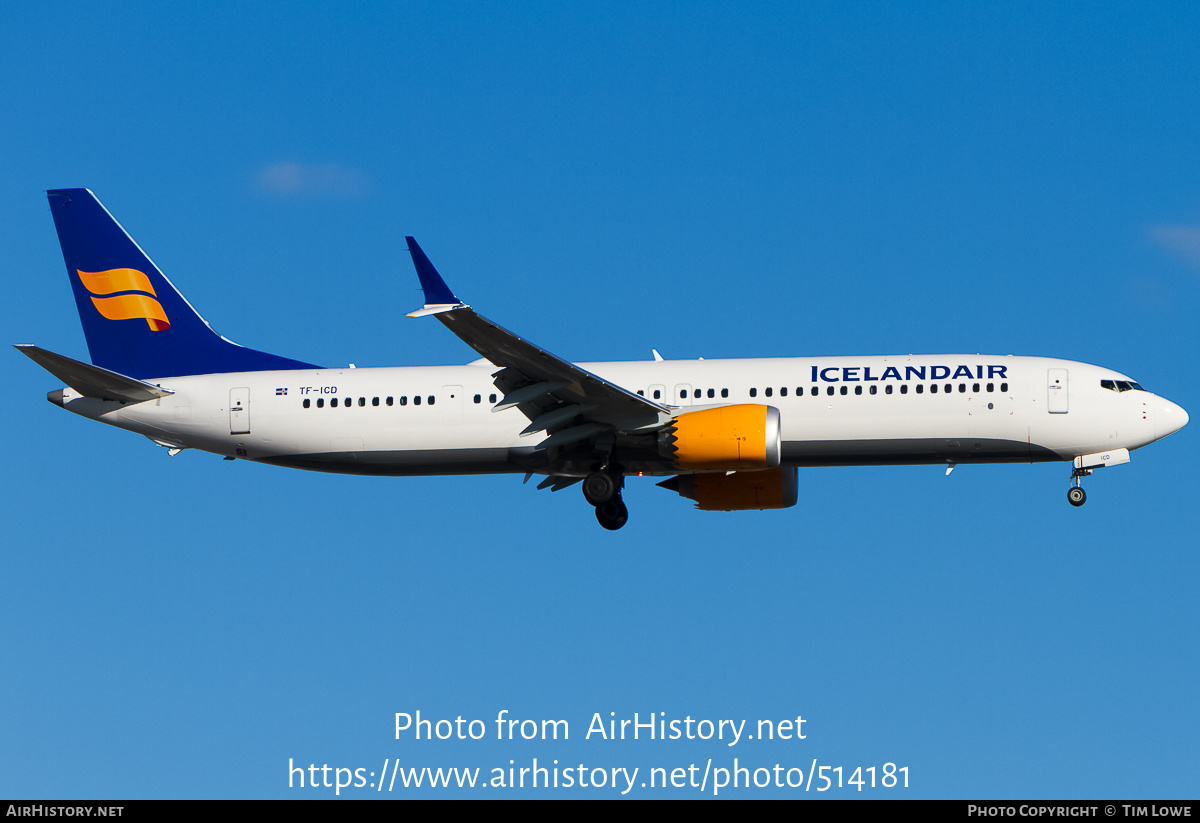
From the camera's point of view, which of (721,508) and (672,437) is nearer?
(672,437)

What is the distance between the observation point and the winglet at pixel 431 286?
2981cm

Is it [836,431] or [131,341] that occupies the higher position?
[131,341]

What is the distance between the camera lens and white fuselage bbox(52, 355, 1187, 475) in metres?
34.6

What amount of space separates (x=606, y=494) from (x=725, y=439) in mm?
3809

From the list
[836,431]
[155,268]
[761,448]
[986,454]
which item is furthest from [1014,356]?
[155,268]

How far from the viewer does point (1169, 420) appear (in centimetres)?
3478

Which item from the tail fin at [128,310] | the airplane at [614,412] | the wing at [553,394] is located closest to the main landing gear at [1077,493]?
the airplane at [614,412]

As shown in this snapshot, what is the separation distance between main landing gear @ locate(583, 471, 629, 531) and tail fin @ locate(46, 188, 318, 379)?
858 centimetres

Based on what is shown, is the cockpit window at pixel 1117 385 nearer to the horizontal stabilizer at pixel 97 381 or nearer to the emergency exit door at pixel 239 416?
Answer: the emergency exit door at pixel 239 416

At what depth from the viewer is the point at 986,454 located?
114 feet

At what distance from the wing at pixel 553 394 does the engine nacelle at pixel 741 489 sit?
4.07m

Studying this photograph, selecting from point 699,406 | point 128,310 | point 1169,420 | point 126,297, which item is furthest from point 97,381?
point 1169,420
